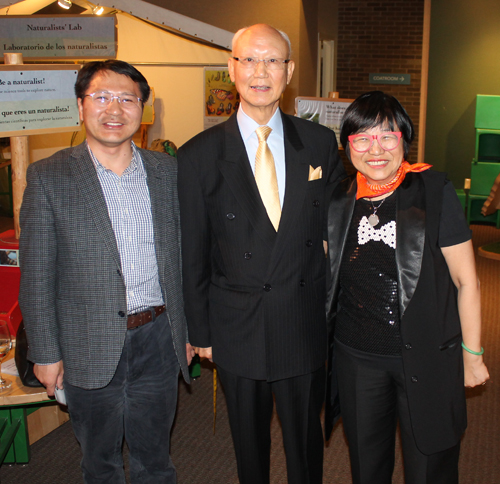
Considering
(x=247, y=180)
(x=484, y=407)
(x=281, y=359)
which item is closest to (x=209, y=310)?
(x=281, y=359)

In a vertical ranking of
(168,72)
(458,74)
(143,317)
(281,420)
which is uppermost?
(458,74)

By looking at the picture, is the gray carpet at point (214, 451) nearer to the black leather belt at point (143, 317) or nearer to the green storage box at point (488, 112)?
the black leather belt at point (143, 317)

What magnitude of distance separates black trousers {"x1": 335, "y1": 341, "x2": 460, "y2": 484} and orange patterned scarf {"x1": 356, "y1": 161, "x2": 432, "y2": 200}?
532 millimetres

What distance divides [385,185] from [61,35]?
300 centimetres

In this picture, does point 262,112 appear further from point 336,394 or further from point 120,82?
point 336,394

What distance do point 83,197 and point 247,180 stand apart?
558mm

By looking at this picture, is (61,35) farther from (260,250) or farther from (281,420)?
(281,420)

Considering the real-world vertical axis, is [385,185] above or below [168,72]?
below

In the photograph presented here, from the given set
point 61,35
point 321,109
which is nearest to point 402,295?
point 321,109

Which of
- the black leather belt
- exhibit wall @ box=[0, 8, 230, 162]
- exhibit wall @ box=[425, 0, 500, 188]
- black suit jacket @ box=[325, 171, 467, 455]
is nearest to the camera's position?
black suit jacket @ box=[325, 171, 467, 455]

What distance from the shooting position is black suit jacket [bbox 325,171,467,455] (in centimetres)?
172

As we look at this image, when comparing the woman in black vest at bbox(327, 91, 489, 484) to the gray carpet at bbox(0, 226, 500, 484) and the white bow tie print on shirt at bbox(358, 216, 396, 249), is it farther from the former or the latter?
the gray carpet at bbox(0, 226, 500, 484)

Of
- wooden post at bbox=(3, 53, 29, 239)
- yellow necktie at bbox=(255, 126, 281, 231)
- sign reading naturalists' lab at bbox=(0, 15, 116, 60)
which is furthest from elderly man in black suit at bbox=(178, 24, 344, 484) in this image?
sign reading naturalists' lab at bbox=(0, 15, 116, 60)

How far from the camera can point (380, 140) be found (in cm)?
177
